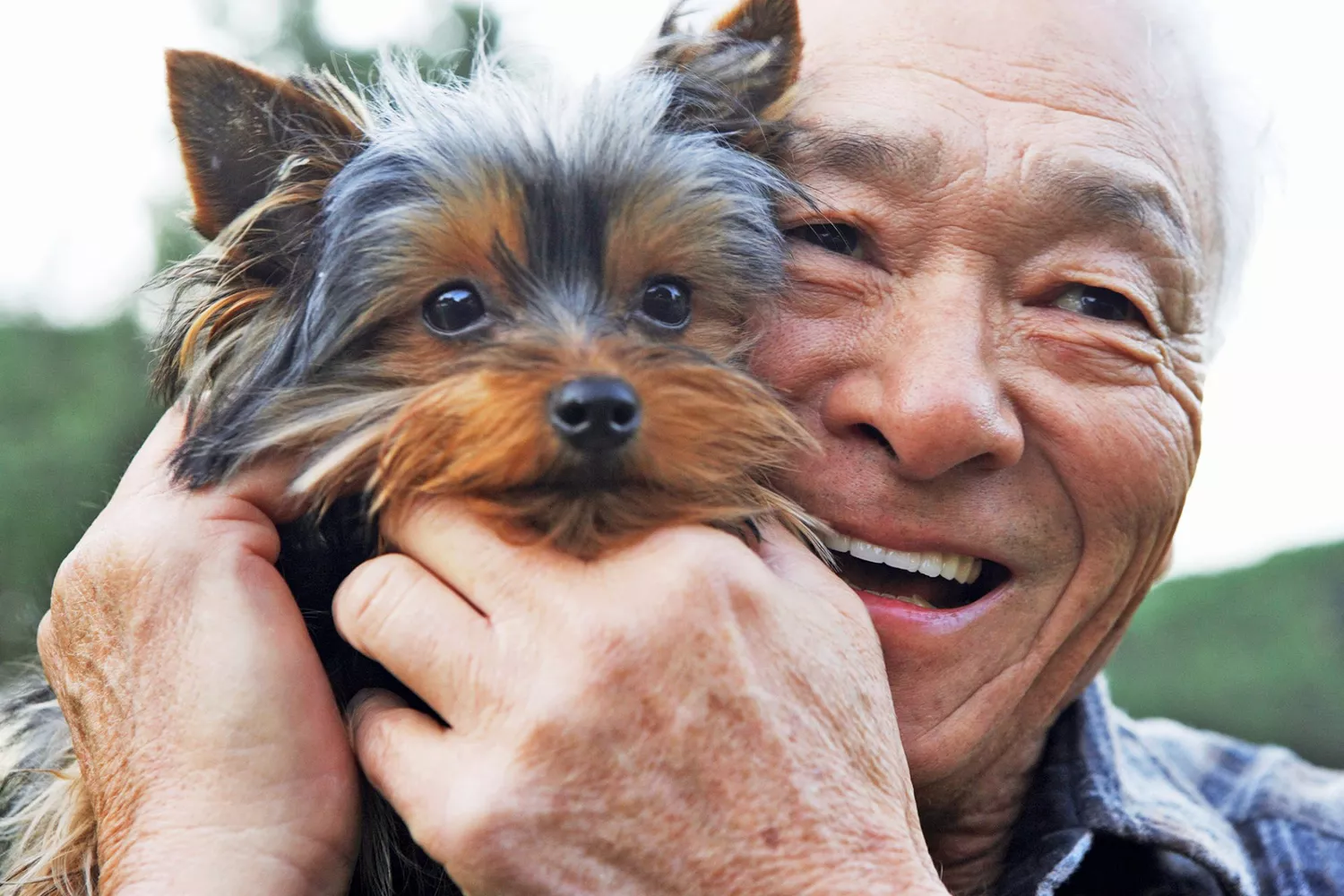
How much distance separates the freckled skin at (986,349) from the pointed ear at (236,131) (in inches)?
41.4

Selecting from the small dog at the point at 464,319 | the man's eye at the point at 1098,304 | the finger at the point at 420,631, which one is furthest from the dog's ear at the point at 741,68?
the finger at the point at 420,631

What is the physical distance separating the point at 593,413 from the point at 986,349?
40.5 inches

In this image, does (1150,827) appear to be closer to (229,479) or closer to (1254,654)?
(229,479)

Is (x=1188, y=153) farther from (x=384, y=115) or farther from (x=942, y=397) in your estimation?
(x=384, y=115)

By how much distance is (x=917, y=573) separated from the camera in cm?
278

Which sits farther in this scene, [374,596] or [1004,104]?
[1004,104]

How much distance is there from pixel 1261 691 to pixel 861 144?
6.87 metres

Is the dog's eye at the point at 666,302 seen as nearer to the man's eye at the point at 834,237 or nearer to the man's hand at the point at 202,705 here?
the man's eye at the point at 834,237

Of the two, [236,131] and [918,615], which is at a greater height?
[236,131]

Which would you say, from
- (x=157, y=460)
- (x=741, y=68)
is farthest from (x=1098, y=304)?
(x=157, y=460)

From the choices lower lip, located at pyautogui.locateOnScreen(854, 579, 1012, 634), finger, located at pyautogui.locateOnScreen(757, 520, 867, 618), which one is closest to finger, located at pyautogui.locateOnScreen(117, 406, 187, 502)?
finger, located at pyautogui.locateOnScreen(757, 520, 867, 618)

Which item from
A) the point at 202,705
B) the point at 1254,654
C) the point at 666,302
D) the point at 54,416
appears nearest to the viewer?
the point at 202,705

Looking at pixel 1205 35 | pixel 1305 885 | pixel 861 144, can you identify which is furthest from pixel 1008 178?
pixel 1305 885

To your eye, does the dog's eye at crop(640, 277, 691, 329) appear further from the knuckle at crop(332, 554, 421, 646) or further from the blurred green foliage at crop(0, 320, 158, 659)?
the blurred green foliage at crop(0, 320, 158, 659)
